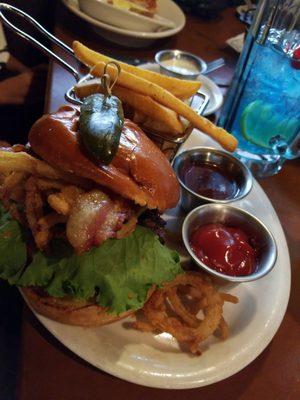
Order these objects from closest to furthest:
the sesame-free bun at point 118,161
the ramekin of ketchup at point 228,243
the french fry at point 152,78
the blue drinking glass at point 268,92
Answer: the sesame-free bun at point 118,161 < the ramekin of ketchup at point 228,243 < the french fry at point 152,78 < the blue drinking glass at point 268,92

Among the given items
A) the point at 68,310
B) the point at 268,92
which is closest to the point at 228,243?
the point at 68,310

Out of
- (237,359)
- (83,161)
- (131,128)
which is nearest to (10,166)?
(83,161)

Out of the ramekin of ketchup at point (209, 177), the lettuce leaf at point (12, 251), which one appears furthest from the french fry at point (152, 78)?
the lettuce leaf at point (12, 251)

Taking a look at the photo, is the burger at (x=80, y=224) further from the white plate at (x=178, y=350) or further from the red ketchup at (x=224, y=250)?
the red ketchup at (x=224, y=250)

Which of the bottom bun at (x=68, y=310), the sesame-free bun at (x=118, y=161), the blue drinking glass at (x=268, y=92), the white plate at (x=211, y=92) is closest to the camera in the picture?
the sesame-free bun at (x=118, y=161)

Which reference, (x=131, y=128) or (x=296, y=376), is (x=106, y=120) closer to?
(x=131, y=128)

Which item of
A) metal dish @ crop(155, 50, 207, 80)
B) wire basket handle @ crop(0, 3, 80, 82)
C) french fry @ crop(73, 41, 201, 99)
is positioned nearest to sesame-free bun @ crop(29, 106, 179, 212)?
french fry @ crop(73, 41, 201, 99)
